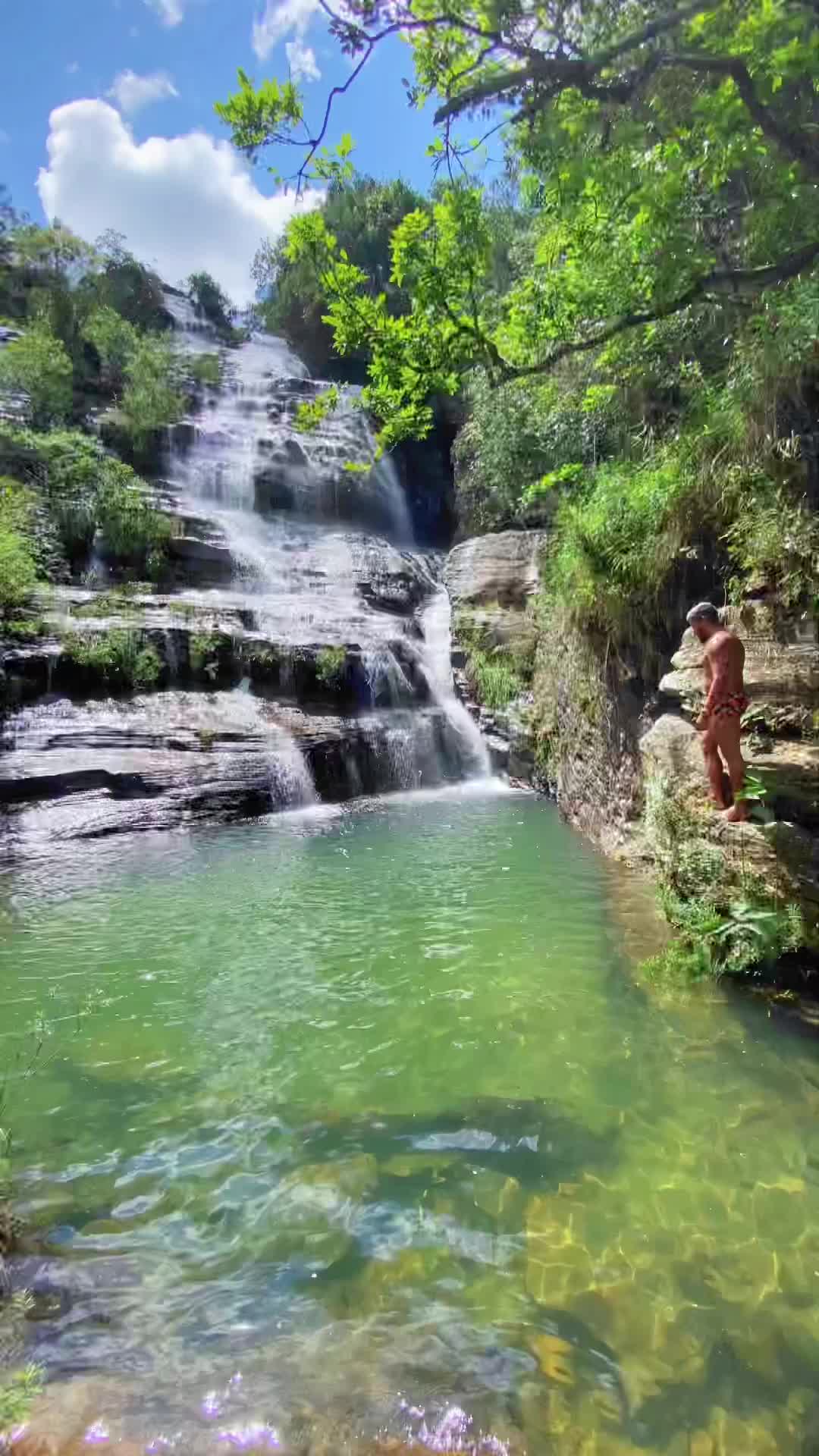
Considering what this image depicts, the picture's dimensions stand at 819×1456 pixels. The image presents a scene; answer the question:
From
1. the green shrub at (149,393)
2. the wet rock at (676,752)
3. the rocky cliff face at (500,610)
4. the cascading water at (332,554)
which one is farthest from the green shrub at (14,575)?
the wet rock at (676,752)

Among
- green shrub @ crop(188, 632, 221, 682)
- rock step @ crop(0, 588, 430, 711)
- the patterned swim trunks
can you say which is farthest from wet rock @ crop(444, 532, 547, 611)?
the patterned swim trunks

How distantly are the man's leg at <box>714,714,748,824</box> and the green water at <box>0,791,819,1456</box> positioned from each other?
118 centimetres

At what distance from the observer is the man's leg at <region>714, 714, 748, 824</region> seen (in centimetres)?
471

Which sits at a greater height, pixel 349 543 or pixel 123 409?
pixel 123 409

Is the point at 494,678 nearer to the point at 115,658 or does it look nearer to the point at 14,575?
the point at 115,658

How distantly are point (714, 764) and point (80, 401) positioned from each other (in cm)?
2450

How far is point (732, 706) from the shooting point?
15.5 feet

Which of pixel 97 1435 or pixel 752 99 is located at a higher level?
pixel 752 99

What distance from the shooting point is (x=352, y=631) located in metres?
16.1

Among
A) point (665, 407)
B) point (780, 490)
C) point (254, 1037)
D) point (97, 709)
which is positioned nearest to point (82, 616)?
point (97, 709)

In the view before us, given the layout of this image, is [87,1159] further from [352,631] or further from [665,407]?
[352,631]

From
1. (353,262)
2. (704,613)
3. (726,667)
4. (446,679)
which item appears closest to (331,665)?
(446,679)

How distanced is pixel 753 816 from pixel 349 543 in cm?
1784

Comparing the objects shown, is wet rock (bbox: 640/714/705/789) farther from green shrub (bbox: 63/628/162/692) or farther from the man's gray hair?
green shrub (bbox: 63/628/162/692)
